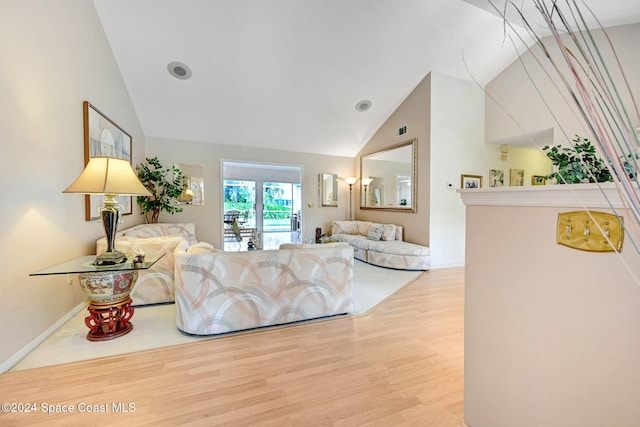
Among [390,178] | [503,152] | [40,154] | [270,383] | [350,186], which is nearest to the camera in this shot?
[270,383]

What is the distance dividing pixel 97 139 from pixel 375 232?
460 cm

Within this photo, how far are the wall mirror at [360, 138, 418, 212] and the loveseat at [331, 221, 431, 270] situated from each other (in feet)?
1.80

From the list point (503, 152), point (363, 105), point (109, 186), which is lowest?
point (109, 186)

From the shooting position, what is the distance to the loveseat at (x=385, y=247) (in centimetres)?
486

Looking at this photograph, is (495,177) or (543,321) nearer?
(543,321)

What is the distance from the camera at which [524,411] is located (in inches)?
48.6

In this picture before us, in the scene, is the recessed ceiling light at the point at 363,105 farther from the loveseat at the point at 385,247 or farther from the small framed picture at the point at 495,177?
the small framed picture at the point at 495,177

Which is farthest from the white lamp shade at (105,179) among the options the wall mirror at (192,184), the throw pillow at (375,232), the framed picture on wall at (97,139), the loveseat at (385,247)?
the throw pillow at (375,232)

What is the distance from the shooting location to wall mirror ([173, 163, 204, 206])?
5.67 meters

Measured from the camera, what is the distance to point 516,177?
597 centimetres

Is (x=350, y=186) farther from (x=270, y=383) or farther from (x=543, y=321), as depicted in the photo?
(x=543, y=321)

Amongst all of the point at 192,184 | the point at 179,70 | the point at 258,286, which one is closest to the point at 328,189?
the point at 192,184

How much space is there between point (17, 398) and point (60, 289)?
1193 mm

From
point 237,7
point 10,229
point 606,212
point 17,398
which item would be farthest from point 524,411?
point 237,7
